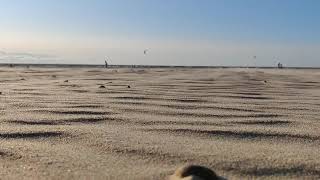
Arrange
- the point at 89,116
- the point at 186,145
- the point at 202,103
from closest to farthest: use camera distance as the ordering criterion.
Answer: the point at 186,145, the point at 89,116, the point at 202,103

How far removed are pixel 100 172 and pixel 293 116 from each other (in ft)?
4.83

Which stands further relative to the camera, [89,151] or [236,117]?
[236,117]

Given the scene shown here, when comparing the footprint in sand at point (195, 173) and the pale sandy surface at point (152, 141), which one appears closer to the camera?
the footprint in sand at point (195, 173)

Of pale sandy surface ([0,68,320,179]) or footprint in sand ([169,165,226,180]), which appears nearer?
footprint in sand ([169,165,226,180])

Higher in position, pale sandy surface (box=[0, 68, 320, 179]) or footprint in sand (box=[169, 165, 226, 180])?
footprint in sand (box=[169, 165, 226, 180])

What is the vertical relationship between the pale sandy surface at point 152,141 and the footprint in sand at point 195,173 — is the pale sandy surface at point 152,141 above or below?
below

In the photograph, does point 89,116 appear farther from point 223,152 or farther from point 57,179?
point 57,179

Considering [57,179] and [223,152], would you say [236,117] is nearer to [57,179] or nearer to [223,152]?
[223,152]

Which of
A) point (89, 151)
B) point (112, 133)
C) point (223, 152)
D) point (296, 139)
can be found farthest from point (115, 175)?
point (296, 139)

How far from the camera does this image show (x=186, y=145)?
1822 mm

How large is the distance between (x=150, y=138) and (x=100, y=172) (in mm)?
510

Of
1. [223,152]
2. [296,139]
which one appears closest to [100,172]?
[223,152]

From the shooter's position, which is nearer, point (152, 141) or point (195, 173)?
point (195, 173)

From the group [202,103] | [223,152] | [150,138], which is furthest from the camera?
[202,103]
